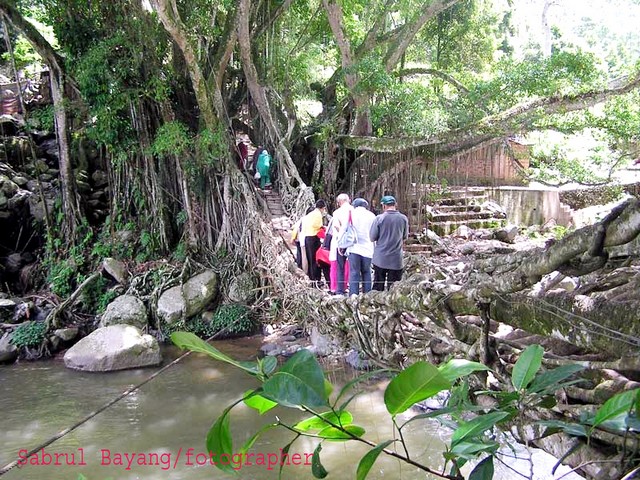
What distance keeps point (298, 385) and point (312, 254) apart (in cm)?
528

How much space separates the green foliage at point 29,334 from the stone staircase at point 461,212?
608cm

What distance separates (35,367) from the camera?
651 centimetres

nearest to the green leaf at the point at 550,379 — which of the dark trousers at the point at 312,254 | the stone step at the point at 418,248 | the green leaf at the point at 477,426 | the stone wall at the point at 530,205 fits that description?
the green leaf at the point at 477,426

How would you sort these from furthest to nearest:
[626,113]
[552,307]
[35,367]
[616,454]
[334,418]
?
[35,367], [626,113], [552,307], [616,454], [334,418]

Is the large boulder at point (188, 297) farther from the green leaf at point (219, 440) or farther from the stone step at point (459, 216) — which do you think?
the green leaf at point (219, 440)

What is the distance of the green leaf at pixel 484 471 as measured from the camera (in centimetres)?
77

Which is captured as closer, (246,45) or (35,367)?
(35,367)

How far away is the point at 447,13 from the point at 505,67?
3.31 metres

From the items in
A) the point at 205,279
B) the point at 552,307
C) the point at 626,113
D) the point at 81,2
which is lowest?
the point at 205,279

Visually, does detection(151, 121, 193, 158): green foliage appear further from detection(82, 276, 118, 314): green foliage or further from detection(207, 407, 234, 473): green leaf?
detection(207, 407, 234, 473): green leaf

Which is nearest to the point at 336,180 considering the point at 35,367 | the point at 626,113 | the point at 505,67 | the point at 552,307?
the point at 505,67

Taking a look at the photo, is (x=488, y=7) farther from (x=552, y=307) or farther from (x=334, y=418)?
(x=334, y=418)

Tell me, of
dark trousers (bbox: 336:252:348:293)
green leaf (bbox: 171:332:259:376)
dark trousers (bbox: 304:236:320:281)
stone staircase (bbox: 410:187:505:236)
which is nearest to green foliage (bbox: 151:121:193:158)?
dark trousers (bbox: 304:236:320:281)

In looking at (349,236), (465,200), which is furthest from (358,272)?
(465,200)
